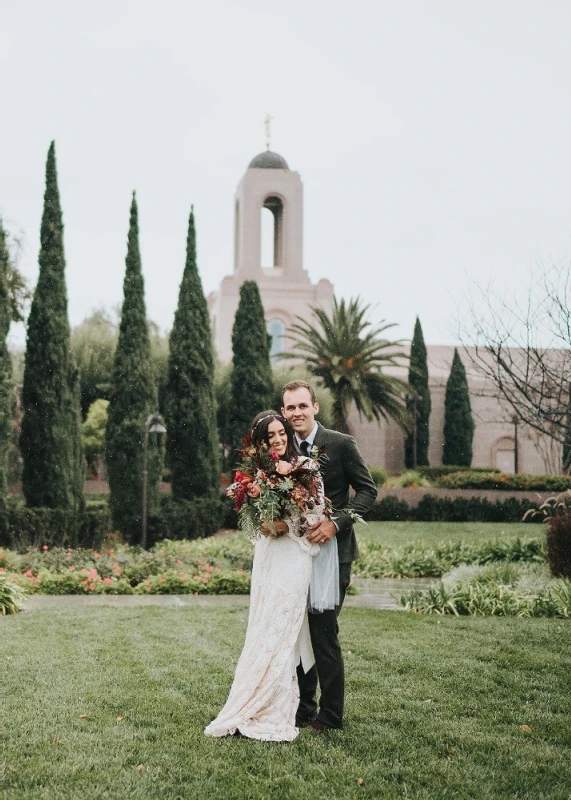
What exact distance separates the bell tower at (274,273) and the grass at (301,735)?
39093 mm

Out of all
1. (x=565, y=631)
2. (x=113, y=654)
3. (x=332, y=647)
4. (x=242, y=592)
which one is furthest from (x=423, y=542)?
(x=332, y=647)

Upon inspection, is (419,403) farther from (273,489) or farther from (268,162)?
(273,489)

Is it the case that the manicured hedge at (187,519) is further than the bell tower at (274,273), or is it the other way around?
the bell tower at (274,273)

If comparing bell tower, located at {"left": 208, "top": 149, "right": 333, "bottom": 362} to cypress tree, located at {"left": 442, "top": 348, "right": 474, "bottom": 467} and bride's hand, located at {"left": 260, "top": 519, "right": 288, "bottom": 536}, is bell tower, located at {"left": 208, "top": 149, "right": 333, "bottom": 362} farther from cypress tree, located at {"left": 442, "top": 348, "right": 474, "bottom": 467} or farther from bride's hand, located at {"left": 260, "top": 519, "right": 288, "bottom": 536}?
bride's hand, located at {"left": 260, "top": 519, "right": 288, "bottom": 536}

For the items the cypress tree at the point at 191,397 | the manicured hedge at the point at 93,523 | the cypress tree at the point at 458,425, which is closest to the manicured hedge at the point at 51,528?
the manicured hedge at the point at 93,523

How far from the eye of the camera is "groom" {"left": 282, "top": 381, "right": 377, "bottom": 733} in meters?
4.81

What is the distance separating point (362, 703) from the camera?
5.47 m

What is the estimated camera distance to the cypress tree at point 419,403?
4084 cm

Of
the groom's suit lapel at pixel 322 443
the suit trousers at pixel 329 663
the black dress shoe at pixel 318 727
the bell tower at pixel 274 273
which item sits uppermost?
the bell tower at pixel 274 273

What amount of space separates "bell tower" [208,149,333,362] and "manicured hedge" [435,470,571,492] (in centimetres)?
1678

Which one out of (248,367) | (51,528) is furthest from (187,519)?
(248,367)

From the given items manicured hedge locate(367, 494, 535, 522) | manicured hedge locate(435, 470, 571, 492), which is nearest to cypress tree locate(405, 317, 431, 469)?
manicured hedge locate(435, 470, 571, 492)

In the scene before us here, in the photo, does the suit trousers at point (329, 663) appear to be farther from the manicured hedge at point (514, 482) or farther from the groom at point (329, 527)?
the manicured hedge at point (514, 482)

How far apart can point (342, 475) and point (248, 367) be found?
2366 centimetres
